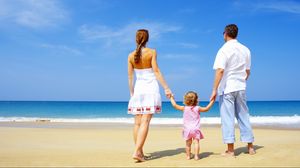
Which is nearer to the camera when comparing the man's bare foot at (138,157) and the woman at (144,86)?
the man's bare foot at (138,157)

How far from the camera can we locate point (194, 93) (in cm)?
500

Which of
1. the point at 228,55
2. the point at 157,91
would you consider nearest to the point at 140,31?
the point at 157,91

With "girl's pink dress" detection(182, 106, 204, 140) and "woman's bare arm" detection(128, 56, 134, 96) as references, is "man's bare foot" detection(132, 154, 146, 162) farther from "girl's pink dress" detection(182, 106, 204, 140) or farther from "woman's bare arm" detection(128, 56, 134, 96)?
"woman's bare arm" detection(128, 56, 134, 96)

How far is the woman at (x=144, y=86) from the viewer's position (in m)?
4.84

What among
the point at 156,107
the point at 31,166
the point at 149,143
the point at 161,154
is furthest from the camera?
the point at 149,143

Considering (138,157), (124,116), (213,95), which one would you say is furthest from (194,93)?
(124,116)

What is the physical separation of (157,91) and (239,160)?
1658 mm

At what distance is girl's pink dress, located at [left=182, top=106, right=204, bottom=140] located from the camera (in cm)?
491

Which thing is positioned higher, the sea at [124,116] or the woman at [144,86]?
the woman at [144,86]

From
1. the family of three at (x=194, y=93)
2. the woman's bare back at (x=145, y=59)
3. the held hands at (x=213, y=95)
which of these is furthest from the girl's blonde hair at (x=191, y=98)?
the woman's bare back at (x=145, y=59)

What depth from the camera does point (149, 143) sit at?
733cm

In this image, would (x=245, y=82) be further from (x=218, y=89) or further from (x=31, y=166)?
(x=31, y=166)

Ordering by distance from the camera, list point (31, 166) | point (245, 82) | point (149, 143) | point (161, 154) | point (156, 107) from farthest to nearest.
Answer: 1. point (149, 143)
2. point (161, 154)
3. point (245, 82)
4. point (156, 107)
5. point (31, 166)

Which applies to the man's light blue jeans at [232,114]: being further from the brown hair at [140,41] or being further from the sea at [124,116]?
the sea at [124,116]
